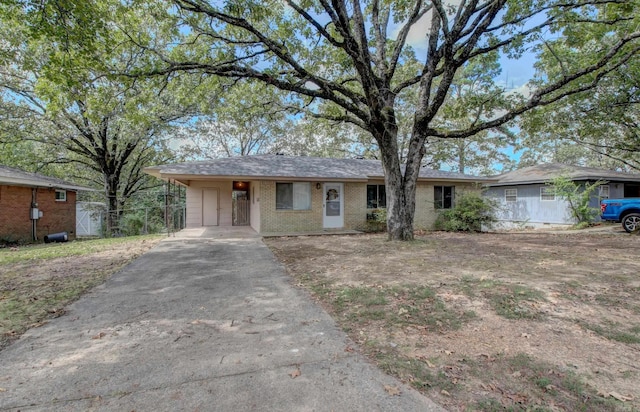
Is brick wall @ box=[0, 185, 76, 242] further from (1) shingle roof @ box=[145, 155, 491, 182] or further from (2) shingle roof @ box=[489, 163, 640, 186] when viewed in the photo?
(2) shingle roof @ box=[489, 163, 640, 186]

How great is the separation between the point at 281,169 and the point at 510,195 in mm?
16373

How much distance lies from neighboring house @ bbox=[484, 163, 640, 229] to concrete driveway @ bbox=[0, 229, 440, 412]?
15.8m

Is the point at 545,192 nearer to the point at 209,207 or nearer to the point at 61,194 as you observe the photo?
the point at 209,207

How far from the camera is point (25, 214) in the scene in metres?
13.1

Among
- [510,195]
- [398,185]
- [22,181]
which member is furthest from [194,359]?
[510,195]

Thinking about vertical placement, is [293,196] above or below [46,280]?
above

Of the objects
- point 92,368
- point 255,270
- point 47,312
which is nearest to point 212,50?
point 255,270

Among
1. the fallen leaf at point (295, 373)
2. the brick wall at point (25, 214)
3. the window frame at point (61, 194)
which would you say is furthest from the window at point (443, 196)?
the window frame at point (61, 194)

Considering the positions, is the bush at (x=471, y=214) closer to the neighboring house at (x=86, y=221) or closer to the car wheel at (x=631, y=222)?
the car wheel at (x=631, y=222)

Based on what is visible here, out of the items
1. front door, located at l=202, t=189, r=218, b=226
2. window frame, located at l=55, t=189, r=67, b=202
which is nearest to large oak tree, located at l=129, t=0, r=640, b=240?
front door, located at l=202, t=189, r=218, b=226

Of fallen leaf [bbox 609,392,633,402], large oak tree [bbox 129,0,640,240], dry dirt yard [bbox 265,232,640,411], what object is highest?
large oak tree [bbox 129,0,640,240]

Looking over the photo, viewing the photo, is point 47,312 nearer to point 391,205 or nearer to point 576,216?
point 391,205

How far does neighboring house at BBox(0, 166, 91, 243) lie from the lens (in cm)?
1224

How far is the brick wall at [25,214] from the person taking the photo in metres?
12.3
